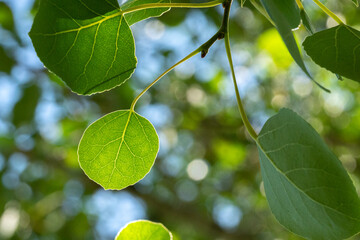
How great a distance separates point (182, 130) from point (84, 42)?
3212mm

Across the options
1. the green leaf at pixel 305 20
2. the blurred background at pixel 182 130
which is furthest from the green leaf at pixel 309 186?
the blurred background at pixel 182 130

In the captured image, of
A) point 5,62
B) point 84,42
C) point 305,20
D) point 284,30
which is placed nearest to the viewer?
point 284,30

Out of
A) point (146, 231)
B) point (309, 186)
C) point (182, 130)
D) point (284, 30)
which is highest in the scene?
point (284, 30)

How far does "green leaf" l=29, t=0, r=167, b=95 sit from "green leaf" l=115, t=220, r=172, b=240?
0.89 ft

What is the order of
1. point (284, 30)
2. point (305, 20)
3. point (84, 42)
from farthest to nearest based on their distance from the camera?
point (305, 20) → point (84, 42) → point (284, 30)

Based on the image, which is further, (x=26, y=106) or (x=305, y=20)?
(x=26, y=106)

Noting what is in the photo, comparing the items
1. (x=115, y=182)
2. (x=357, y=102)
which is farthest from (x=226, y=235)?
(x=115, y=182)

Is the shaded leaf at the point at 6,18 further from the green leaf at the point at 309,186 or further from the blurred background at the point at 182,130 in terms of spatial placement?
the green leaf at the point at 309,186

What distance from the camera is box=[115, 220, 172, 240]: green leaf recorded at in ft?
2.97

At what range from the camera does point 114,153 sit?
3.05 feet

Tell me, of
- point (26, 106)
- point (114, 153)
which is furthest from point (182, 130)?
point (114, 153)

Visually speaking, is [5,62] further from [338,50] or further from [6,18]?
[338,50]

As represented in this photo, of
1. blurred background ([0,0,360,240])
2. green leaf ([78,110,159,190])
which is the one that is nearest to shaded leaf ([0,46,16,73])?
blurred background ([0,0,360,240])

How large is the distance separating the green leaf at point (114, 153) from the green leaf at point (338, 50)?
0.34 m
